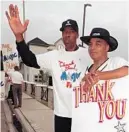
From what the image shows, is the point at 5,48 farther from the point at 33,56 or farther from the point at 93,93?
the point at 93,93

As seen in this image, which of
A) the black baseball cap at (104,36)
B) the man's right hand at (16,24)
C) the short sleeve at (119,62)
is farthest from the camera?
the man's right hand at (16,24)

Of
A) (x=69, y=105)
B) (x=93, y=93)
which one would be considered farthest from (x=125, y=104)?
(x=69, y=105)

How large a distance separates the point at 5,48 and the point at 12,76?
1.94 m

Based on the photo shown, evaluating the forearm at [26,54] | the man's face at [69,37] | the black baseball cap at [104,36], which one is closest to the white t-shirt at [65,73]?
the man's face at [69,37]

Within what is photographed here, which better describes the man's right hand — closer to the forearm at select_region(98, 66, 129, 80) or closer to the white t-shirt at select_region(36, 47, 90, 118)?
the white t-shirt at select_region(36, 47, 90, 118)

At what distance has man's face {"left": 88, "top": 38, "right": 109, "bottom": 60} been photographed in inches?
127

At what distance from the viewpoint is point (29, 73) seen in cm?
4806

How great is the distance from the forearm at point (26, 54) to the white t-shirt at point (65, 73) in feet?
0.61

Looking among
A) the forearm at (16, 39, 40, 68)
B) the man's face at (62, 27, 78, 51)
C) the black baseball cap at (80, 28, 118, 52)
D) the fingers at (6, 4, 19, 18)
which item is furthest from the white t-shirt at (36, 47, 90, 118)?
the fingers at (6, 4, 19, 18)

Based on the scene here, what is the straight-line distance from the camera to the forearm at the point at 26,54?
3810mm

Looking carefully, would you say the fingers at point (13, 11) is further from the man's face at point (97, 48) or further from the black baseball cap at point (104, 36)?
the man's face at point (97, 48)

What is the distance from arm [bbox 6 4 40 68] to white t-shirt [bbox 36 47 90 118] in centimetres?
26

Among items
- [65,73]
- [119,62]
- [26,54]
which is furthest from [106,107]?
[26,54]

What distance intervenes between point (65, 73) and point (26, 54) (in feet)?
1.48
